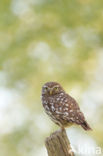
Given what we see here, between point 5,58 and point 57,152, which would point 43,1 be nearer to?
point 5,58

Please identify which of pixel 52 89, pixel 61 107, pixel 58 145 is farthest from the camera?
pixel 52 89

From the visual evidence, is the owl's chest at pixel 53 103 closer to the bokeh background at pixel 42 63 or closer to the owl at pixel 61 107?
the owl at pixel 61 107

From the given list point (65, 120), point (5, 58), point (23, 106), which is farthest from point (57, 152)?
point (5, 58)

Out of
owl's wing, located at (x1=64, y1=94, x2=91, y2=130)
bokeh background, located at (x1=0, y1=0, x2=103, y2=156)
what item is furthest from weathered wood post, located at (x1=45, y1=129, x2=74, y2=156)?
bokeh background, located at (x1=0, y1=0, x2=103, y2=156)

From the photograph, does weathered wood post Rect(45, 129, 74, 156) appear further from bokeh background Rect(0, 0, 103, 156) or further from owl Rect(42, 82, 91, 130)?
bokeh background Rect(0, 0, 103, 156)

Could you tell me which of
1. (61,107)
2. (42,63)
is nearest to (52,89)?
(61,107)

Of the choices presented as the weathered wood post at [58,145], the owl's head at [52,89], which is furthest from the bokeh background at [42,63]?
the weathered wood post at [58,145]

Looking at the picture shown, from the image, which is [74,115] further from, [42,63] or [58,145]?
[42,63]

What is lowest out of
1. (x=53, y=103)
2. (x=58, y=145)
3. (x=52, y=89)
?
(x=58, y=145)
